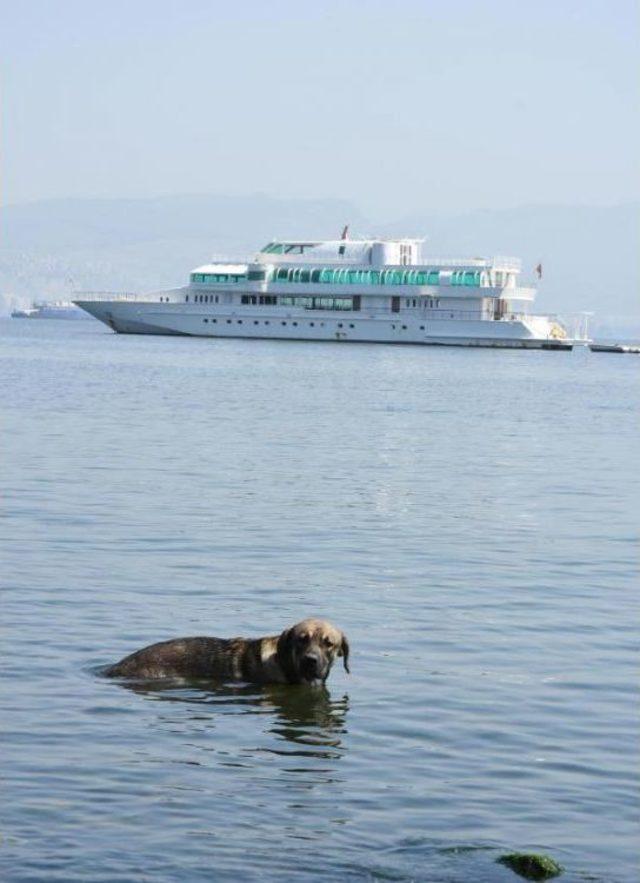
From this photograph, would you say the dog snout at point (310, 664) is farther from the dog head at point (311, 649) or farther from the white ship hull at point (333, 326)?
the white ship hull at point (333, 326)

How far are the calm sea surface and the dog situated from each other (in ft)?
0.56

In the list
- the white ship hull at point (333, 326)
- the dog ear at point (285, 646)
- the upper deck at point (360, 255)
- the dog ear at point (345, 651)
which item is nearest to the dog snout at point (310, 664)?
the dog ear at point (285, 646)

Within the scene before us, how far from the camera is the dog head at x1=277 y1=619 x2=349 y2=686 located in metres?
13.0

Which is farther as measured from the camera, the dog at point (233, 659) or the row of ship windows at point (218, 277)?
the row of ship windows at point (218, 277)

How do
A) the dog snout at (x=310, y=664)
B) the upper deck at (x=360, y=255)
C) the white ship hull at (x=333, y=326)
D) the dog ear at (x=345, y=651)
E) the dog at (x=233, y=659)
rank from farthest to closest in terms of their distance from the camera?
the upper deck at (x=360, y=255), the white ship hull at (x=333, y=326), the dog ear at (x=345, y=651), the dog at (x=233, y=659), the dog snout at (x=310, y=664)

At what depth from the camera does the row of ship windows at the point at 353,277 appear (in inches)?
4872

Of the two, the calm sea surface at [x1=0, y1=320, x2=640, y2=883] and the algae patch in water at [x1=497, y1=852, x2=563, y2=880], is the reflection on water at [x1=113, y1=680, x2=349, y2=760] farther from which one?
the algae patch in water at [x1=497, y1=852, x2=563, y2=880]

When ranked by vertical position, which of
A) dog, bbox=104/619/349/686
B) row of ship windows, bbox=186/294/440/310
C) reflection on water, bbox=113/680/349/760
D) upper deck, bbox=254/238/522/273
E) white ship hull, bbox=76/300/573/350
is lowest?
reflection on water, bbox=113/680/349/760

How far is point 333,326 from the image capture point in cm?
12606

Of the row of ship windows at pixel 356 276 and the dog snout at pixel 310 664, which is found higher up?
the row of ship windows at pixel 356 276

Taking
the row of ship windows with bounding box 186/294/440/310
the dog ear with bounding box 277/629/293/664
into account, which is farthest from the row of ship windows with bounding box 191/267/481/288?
the dog ear with bounding box 277/629/293/664

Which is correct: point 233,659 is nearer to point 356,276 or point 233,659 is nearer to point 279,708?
point 279,708

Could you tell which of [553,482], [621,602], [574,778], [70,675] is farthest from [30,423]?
[574,778]

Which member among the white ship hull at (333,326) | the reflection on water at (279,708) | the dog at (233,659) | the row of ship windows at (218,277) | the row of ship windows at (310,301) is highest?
the row of ship windows at (218,277)
